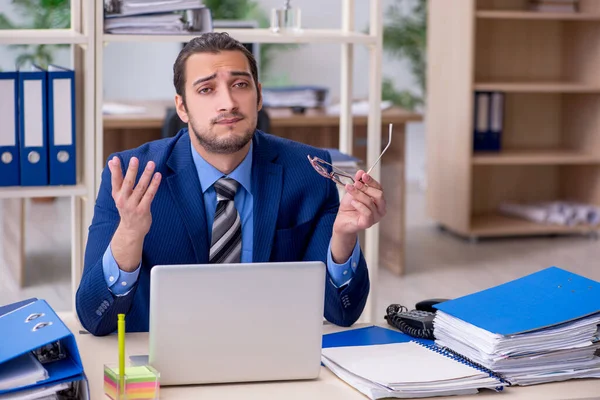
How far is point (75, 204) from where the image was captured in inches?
113

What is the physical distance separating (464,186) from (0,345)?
411cm

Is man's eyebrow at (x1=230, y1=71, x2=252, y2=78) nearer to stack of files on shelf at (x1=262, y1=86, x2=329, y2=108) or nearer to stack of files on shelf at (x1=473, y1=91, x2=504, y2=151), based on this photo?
stack of files on shelf at (x1=262, y1=86, x2=329, y2=108)

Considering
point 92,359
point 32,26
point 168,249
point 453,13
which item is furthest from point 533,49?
point 92,359

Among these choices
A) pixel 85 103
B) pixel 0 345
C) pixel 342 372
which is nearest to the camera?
pixel 0 345

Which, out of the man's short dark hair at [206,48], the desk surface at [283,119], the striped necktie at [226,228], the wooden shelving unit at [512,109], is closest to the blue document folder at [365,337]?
the striped necktie at [226,228]

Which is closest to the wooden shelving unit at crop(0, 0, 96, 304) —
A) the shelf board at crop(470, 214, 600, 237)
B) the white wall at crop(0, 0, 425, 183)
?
the shelf board at crop(470, 214, 600, 237)

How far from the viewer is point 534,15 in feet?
16.9

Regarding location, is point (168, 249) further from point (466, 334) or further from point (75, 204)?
point (75, 204)

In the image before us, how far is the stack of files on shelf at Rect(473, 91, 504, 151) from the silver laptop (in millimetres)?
3954

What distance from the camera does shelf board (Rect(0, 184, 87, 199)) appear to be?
9.05ft

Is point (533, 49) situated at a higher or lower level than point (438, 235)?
higher

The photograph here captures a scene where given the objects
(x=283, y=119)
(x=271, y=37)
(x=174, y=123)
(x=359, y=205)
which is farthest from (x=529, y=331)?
(x=283, y=119)

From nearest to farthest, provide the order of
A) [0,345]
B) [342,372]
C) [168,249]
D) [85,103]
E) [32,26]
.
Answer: [0,345]
[342,372]
[168,249]
[85,103]
[32,26]

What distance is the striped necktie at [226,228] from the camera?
78.3 inches
